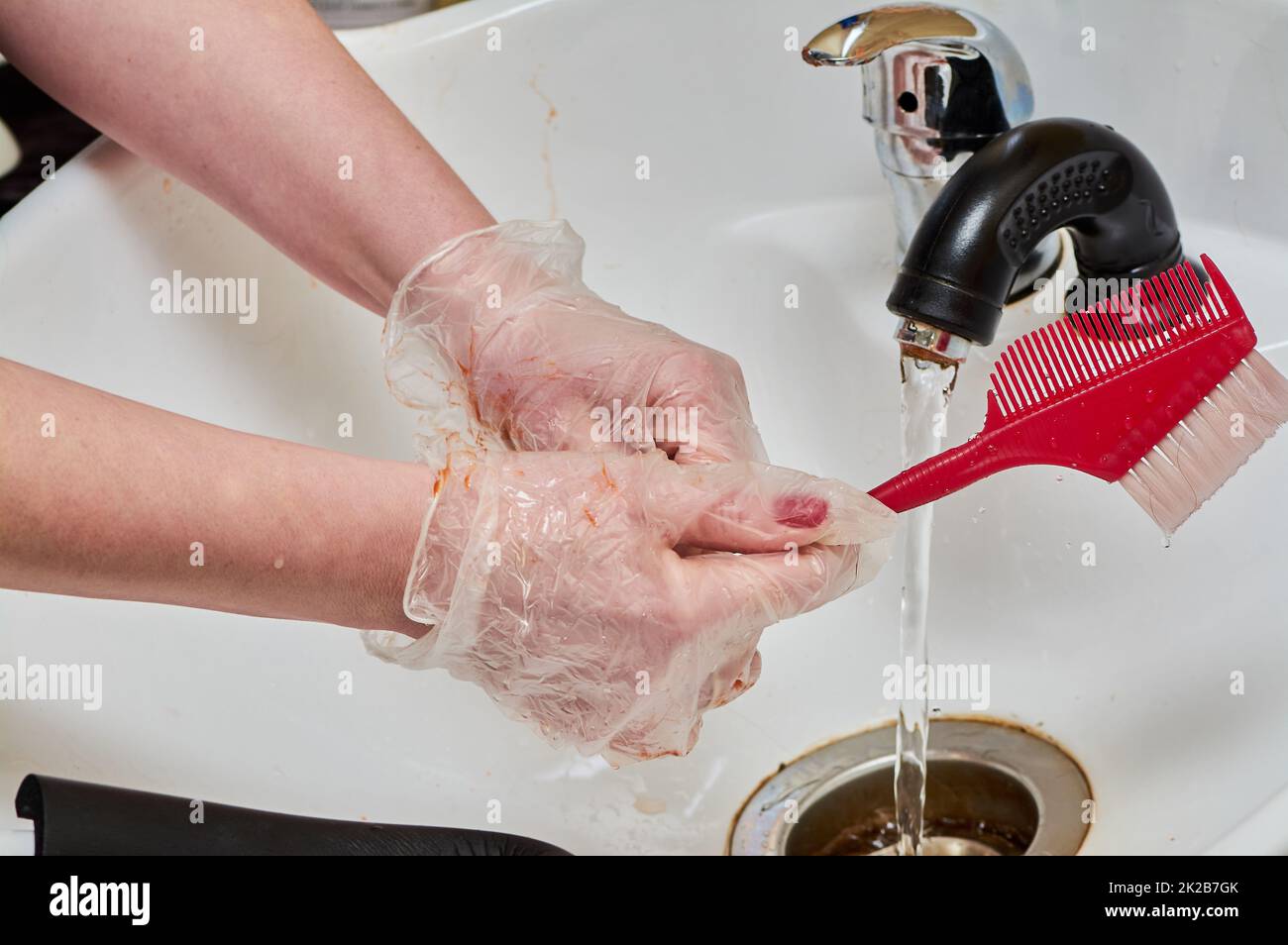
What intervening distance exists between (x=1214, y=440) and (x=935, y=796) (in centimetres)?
23

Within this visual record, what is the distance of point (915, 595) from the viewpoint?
583 mm

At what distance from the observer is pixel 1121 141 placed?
52 centimetres

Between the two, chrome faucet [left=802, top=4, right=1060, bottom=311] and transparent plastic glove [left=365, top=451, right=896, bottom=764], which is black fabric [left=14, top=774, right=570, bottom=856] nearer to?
transparent plastic glove [left=365, top=451, right=896, bottom=764]

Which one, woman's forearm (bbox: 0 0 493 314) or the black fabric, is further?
woman's forearm (bbox: 0 0 493 314)

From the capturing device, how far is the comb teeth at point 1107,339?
0.50m

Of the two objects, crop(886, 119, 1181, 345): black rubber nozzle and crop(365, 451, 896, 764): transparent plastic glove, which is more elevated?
crop(886, 119, 1181, 345): black rubber nozzle

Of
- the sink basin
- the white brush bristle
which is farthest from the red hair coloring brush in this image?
the sink basin

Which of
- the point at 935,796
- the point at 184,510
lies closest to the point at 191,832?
the point at 184,510

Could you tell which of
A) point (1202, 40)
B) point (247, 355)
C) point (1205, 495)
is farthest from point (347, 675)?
point (1202, 40)

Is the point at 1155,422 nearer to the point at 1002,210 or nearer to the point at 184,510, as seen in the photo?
the point at 1002,210

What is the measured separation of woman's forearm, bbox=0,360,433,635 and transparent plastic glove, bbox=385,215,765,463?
0.12 meters

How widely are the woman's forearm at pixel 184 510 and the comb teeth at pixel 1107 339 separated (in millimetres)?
239

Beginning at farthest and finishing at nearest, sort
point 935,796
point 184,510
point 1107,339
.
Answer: point 935,796, point 1107,339, point 184,510

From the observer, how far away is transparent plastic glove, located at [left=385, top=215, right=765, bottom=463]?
1.76ft
